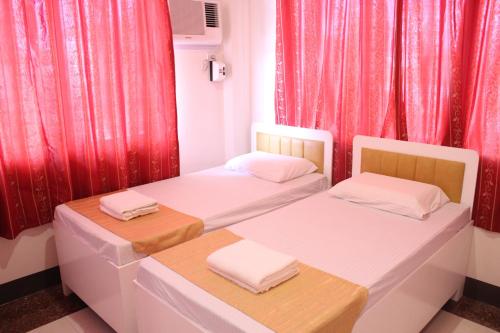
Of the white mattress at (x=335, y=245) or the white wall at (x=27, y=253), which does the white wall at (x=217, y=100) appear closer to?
the white wall at (x=27, y=253)

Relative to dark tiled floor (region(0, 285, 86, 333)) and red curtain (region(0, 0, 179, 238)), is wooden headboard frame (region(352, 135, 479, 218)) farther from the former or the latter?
dark tiled floor (region(0, 285, 86, 333))

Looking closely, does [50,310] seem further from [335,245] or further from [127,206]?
[335,245]

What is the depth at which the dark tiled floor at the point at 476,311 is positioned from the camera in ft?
7.88

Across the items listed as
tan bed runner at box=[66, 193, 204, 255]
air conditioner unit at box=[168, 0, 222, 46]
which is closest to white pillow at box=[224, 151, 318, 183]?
tan bed runner at box=[66, 193, 204, 255]

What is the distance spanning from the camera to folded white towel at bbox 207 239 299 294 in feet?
5.27

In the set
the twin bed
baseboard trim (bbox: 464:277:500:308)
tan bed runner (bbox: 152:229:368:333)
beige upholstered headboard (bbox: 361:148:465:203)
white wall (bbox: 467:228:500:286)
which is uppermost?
beige upholstered headboard (bbox: 361:148:465:203)

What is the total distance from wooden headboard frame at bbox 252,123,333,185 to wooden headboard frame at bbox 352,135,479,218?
264 millimetres

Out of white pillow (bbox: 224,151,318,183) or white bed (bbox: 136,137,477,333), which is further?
white pillow (bbox: 224,151,318,183)

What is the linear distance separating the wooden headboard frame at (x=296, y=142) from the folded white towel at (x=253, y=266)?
1.53 meters

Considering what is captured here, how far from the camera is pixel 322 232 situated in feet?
7.16

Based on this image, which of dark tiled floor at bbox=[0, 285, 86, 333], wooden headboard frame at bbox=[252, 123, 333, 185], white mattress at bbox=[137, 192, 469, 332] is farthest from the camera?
wooden headboard frame at bbox=[252, 123, 333, 185]

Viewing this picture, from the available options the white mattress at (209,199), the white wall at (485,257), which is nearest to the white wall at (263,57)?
the white mattress at (209,199)

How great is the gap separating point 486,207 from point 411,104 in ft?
2.63

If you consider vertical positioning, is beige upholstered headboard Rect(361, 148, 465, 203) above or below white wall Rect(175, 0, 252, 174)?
below
